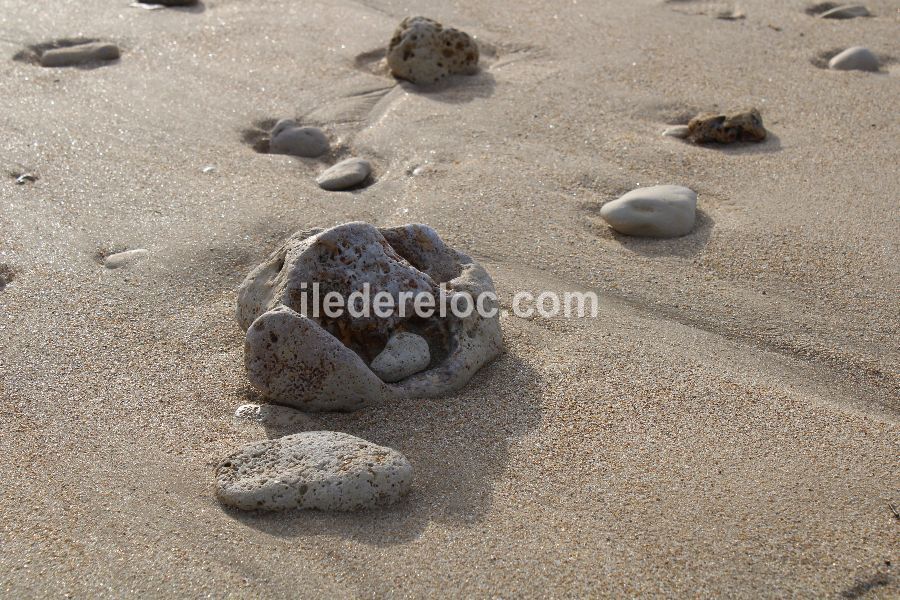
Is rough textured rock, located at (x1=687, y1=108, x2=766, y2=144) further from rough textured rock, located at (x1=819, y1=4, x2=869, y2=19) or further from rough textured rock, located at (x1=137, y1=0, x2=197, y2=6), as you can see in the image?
rough textured rock, located at (x1=137, y1=0, x2=197, y2=6)

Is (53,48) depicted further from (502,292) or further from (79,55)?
(502,292)

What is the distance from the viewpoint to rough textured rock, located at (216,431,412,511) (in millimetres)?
2373

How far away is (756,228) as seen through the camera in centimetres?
379

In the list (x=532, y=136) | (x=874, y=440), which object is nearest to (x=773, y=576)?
(x=874, y=440)

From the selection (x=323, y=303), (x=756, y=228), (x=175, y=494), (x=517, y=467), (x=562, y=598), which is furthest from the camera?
(x=756, y=228)

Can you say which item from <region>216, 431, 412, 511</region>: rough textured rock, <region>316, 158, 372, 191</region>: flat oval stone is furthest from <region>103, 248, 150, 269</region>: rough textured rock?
<region>216, 431, 412, 511</region>: rough textured rock

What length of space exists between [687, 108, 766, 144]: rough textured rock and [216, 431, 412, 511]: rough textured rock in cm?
266

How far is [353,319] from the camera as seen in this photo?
9.28 feet

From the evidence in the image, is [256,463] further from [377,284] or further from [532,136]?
[532,136]

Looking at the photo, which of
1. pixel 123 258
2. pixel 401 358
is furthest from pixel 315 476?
pixel 123 258

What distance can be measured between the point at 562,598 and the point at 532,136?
2745 mm

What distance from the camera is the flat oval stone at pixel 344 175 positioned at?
160 inches

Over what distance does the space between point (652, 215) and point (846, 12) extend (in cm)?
298

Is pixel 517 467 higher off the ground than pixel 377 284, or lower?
lower
